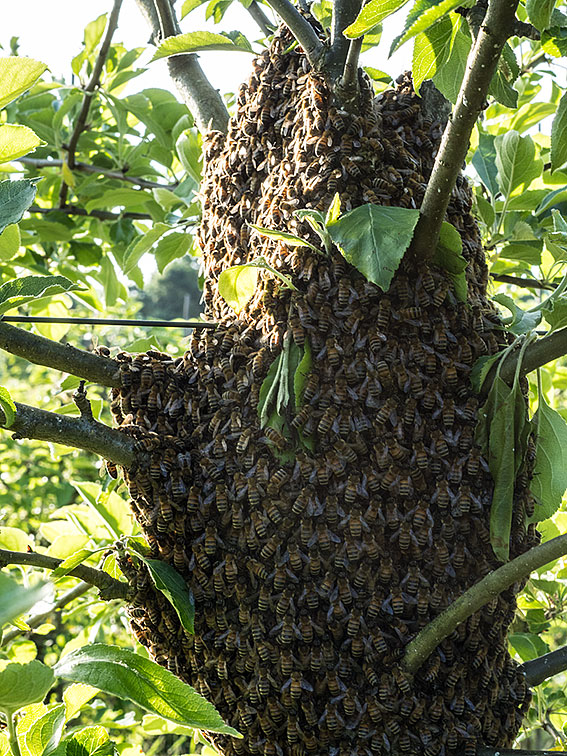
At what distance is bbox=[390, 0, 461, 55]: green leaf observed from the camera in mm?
1102

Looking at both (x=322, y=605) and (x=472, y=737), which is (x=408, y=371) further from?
(x=472, y=737)

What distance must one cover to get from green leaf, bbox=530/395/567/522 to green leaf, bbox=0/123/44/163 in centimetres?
105

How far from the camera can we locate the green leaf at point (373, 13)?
103 centimetres

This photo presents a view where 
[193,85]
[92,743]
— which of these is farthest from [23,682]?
[193,85]

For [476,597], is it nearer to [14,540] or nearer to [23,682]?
[23,682]

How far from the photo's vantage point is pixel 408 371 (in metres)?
1.47

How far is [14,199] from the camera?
1.22 meters

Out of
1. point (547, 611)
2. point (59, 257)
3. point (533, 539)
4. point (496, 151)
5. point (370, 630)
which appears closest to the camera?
point (370, 630)

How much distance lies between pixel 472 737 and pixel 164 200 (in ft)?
5.28

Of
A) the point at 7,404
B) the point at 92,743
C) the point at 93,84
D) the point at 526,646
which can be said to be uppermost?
the point at 93,84

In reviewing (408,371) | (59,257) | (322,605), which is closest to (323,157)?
(408,371)

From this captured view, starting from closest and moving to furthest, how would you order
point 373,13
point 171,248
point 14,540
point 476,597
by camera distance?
point 373,13, point 476,597, point 14,540, point 171,248

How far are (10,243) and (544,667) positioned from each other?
1563 millimetres

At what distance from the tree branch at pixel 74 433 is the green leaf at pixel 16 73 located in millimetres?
582
